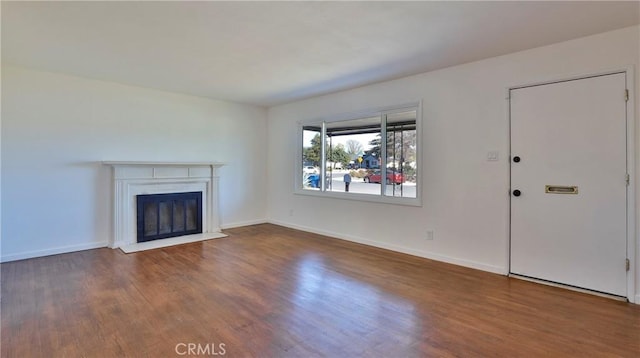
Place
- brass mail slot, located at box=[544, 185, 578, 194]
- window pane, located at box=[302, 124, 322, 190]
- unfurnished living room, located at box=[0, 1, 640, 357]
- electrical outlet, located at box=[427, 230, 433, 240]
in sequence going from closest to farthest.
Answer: unfurnished living room, located at box=[0, 1, 640, 357], brass mail slot, located at box=[544, 185, 578, 194], electrical outlet, located at box=[427, 230, 433, 240], window pane, located at box=[302, 124, 322, 190]

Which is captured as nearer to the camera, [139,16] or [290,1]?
Result: [290,1]

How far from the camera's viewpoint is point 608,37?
9.63 ft

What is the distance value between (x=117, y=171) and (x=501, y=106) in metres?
5.19

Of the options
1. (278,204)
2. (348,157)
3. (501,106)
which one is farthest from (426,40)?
(278,204)

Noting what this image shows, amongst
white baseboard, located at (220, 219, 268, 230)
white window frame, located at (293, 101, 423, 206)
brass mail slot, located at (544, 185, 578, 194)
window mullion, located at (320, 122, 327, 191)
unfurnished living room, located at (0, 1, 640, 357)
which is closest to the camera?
unfurnished living room, located at (0, 1, 640, 357)

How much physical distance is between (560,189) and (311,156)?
12.6ft

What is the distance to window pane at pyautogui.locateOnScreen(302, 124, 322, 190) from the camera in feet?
19.3

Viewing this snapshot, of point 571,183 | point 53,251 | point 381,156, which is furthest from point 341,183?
point 53,251

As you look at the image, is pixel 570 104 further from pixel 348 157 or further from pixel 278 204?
pixel 278 204

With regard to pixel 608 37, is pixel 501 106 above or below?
below

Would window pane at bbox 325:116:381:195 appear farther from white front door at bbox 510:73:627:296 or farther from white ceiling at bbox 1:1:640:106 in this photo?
white front door at bbox 510:73:627:296

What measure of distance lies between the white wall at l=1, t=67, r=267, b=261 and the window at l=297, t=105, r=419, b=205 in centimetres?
202

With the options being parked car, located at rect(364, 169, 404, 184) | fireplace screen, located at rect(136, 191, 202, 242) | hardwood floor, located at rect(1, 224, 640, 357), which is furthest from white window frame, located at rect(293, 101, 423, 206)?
fireplace screen, located at rect(136, 191, 202, 242)

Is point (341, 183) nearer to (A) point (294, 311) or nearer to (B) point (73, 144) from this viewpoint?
(A) point (294, 311)
